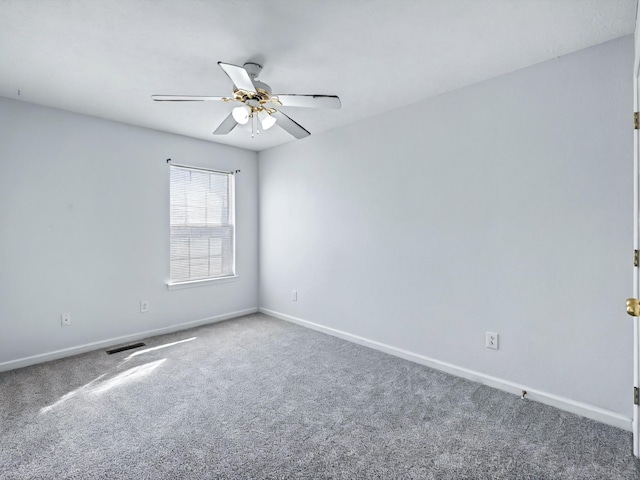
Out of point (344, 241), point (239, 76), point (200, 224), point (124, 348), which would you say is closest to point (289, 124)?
point (239, 76)

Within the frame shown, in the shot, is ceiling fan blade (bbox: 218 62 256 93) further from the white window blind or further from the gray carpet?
the white window blind

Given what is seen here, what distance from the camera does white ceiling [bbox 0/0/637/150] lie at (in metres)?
1.77

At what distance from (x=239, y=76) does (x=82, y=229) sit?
248 cm

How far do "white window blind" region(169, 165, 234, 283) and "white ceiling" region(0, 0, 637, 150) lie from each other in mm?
1333

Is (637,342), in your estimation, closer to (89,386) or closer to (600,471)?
(600,471)

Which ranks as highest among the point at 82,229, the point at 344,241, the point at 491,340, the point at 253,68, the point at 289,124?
the point at 253,68

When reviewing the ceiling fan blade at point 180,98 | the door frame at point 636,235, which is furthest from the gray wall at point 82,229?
the door frame at point 636,235

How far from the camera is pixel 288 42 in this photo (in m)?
2.08

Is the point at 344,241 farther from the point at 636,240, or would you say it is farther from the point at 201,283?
the point at 636,240

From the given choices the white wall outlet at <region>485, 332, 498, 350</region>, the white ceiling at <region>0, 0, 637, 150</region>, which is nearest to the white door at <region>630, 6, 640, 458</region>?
the white ceiling at <region>0, 0, 637, 150</region>

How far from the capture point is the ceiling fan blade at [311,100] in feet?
7.09

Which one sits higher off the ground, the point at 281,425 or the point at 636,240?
the point at 636,240

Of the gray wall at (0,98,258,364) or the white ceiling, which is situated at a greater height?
the white ceiling

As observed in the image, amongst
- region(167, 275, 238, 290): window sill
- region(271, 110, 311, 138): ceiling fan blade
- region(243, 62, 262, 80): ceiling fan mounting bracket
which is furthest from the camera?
region(167, 275, 238, 290): window sill
